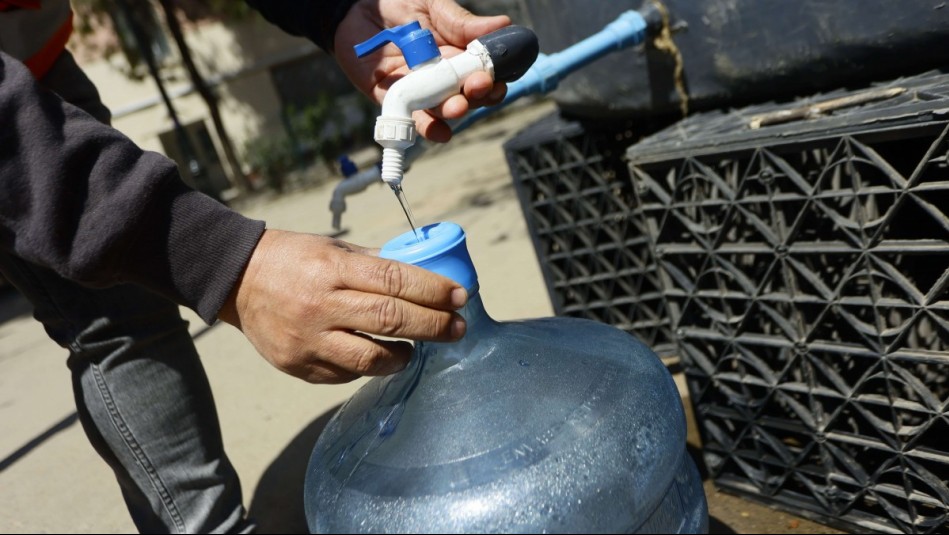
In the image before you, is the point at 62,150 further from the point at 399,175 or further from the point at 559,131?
the point at 559,131

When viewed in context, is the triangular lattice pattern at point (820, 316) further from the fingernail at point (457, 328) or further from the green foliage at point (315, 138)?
the green foliage at point (315, 138)

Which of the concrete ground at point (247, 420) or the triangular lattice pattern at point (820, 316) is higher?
the triangular lattice pattern at point (820, 316)

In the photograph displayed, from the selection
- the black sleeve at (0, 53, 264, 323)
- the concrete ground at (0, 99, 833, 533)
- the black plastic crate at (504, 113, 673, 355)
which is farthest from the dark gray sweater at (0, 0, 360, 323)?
the black plastic crate at (504, 113, 673, 355)

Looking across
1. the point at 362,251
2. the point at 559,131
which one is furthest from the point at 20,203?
the point at 559,131

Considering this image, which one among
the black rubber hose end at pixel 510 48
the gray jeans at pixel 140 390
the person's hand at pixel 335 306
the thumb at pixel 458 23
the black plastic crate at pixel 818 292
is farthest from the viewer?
the gray jeans at pixel 140 390

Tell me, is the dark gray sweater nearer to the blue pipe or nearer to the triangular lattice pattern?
the blue pipe

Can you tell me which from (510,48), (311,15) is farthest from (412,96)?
(311,15)

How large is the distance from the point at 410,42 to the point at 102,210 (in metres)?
0.55

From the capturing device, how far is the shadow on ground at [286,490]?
242 centimetres

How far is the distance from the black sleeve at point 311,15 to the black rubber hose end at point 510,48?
0.60 metres

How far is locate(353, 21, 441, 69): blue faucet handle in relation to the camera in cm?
126

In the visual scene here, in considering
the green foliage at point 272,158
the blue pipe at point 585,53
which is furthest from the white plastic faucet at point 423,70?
the green foliage at point 272,158

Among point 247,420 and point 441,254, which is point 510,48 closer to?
point 441,254

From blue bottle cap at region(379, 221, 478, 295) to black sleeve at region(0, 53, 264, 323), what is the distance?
0.23 meters
